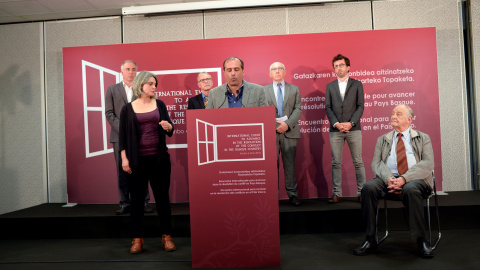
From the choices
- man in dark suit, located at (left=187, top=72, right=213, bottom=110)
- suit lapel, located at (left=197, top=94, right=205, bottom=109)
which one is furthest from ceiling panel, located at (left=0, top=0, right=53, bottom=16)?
suit lapel, located at (left=197, top=94, right=205, bottom=109)

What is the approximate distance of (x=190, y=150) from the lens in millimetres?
2756

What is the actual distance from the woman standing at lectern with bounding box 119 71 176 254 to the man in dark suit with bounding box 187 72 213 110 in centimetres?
111

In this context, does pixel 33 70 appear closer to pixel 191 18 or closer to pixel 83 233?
pixel 191 18

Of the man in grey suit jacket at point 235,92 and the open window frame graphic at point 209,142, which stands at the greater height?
the man in grey suit jacket at point 235,92

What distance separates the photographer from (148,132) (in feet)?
10.7

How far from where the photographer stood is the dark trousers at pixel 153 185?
10.8 ft

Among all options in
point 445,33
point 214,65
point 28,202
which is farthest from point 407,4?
point 28,202

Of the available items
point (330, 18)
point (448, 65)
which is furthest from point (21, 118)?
point (448, 65)

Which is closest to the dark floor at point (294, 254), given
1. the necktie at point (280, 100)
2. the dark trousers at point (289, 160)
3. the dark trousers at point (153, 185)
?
the dark trousers at point (153, 185)

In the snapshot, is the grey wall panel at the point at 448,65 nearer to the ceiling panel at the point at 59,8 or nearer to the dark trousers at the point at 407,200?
the dark trousers at the point at 407,200

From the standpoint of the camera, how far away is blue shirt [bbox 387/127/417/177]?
328cm

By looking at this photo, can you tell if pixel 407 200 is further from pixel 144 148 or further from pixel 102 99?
pixel 102 99

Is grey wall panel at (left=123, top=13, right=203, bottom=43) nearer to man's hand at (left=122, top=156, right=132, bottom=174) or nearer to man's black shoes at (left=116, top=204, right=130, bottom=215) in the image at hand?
man's black shoes at (left=116, top=204, right=130, bottom=215)

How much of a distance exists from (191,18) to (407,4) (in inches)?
121
